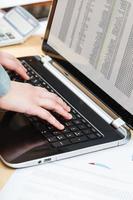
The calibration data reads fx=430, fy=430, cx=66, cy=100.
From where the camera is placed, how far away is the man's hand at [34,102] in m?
0.80

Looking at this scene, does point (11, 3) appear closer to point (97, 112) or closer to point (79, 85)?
point (79, 85)

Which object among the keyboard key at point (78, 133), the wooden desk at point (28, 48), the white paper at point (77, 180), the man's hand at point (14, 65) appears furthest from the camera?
the wooden desk at point (28, 48)

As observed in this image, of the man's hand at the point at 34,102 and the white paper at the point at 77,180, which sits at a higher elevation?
the man's hand at the point at 34,102

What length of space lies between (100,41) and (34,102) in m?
0.19

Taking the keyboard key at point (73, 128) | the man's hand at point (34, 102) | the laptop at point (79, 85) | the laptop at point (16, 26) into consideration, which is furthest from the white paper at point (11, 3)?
the keyboard key at point (73, 128)

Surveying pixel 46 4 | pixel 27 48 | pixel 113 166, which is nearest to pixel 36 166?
pixel 113 166

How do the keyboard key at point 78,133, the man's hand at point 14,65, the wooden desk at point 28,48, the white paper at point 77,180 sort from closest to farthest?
the white paper at point 77,180 < the keyboard key at point 78,133 < the man's hand at point 14,65 < the wooden desk at point 28,48

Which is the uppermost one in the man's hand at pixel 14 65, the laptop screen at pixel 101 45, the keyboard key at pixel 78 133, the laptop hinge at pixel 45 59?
the laptop screen at pixel 101 45

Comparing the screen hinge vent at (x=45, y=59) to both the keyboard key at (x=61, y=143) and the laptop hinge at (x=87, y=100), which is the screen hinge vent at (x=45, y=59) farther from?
the keyboard key at (x=61, y=143)

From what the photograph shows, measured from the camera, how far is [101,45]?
0.89 m

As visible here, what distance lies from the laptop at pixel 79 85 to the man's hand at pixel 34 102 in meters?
0.01

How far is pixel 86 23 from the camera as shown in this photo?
0.94 meters

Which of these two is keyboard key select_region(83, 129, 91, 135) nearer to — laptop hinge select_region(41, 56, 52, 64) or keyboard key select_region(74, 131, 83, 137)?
keyboard key select_region(74, 131, 83, 137)

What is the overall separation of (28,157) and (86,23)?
37cm
